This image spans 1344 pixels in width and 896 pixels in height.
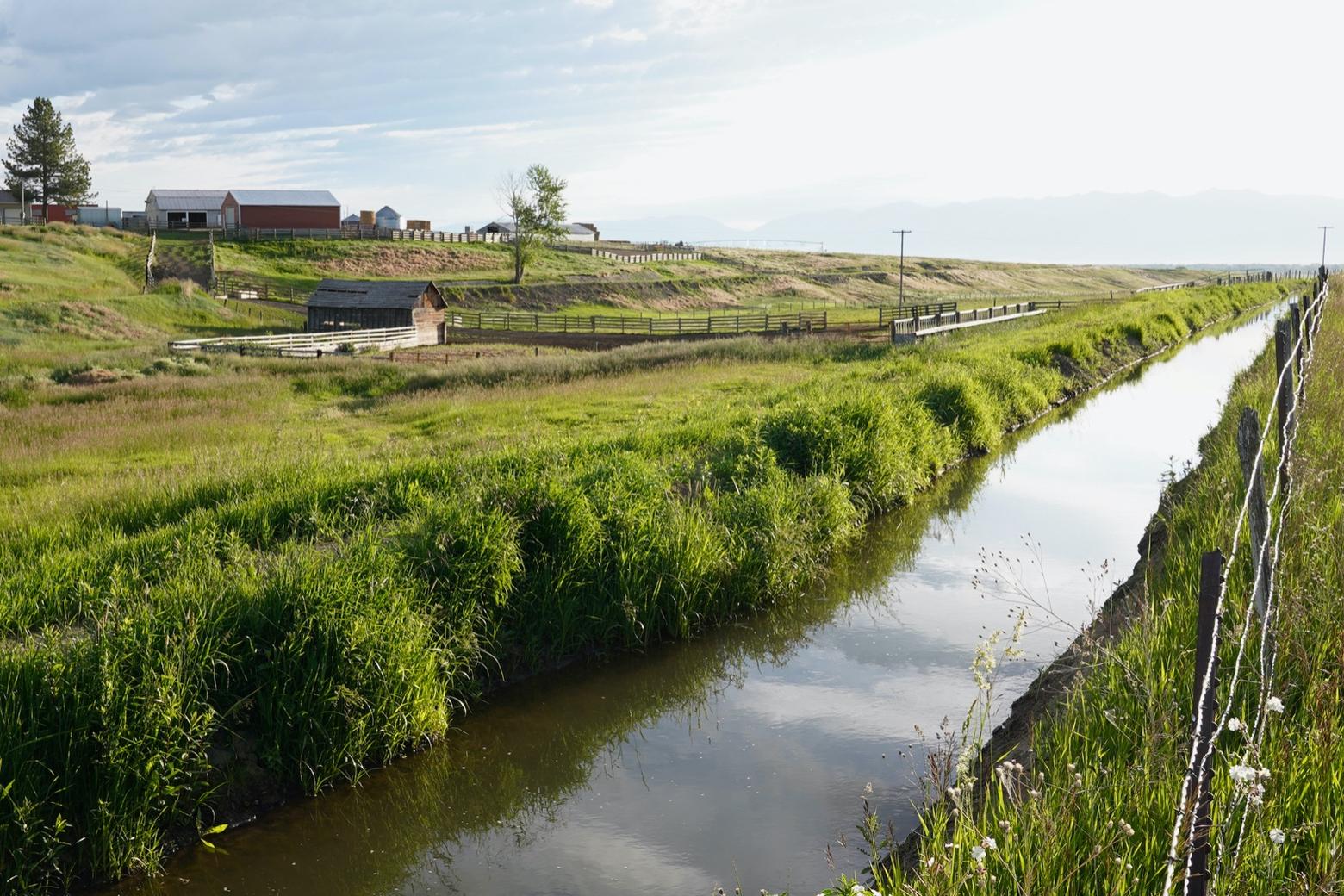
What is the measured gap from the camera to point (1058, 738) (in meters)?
6.64

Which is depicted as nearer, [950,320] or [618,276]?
[950,320]

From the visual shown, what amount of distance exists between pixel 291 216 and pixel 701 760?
326 ft

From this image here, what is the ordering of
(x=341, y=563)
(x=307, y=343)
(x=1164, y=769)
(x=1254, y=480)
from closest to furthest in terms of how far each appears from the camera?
(x=1164, y=769) → (x=1254, y=480) → (x=341, y=563) → (x=307, y=343)

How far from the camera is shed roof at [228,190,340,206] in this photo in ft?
323

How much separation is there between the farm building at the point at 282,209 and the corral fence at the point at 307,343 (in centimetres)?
5260

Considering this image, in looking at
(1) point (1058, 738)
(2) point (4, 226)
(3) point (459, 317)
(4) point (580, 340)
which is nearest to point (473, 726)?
(1) point (1058, 738)

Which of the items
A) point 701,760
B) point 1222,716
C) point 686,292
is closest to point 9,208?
point 686,292

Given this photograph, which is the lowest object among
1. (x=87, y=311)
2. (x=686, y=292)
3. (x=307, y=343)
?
(x=307, y=343)

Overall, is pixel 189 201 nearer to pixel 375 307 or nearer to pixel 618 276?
pixel 618 276

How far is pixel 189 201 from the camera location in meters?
98.1

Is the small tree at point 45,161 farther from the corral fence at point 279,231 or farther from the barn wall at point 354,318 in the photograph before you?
the barn wall at point 354,318

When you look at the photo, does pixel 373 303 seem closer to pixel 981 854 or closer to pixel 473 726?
pixel 473 726

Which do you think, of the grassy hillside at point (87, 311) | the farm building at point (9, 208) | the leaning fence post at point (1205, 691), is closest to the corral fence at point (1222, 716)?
the leaning fence post at point (1205, 691)

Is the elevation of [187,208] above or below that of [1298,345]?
above
